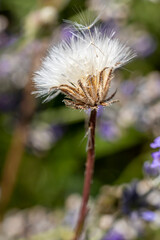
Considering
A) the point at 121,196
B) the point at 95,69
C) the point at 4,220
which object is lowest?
the point at 121,196

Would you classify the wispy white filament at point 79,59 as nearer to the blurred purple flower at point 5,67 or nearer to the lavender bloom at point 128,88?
the lavender bloom at point 128,88

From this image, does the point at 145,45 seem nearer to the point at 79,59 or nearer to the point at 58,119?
the point at 58,119

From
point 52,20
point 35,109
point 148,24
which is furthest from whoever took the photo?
point 148,24

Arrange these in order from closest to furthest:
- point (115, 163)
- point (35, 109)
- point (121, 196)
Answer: point (121, 196) < point (35, 109) < point (115, 163)

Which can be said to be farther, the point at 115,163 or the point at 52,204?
the point at 115,163

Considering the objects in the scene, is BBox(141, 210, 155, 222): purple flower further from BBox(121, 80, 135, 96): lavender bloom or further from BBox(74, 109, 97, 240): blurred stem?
BBox(121, 80, 135, 96): lavender bloom

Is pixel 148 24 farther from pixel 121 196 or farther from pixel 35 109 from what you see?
pixel 121 196

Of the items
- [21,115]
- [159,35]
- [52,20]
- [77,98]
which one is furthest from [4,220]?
[159,35]

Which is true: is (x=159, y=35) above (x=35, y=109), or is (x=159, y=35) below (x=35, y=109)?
above
